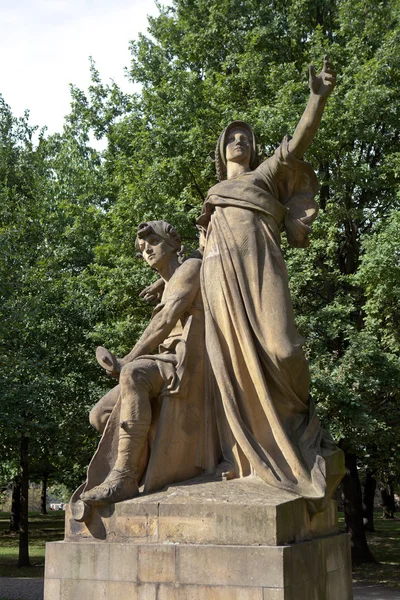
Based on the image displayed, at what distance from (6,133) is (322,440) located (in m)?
20.9

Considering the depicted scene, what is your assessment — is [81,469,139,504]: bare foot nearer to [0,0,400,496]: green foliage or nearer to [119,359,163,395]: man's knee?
[119,359,163,395]: man's knee

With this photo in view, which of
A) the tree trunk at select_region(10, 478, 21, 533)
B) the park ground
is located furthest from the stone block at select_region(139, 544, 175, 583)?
the tree trunk at select_region(10, 478, 21, 533)

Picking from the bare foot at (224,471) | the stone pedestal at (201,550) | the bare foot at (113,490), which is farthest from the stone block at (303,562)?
the bare foot at (113,490)

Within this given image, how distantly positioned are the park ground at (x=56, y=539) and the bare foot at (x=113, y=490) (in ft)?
36.8

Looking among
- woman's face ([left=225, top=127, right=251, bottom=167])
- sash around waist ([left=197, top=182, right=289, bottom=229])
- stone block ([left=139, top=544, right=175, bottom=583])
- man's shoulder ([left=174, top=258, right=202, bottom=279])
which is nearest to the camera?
stone block ([left=139, top=544, right=175, bottom=583])

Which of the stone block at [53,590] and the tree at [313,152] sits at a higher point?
the tree at [313,152]

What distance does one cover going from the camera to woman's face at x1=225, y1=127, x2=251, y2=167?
6730mm

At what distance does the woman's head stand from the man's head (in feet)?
2.70

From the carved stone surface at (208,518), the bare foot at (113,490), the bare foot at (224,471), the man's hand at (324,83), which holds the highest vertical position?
the man's hand at (324,83)

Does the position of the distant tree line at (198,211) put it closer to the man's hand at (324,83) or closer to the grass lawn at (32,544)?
the grass lawn at (32,544)

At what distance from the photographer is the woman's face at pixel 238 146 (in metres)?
6.73

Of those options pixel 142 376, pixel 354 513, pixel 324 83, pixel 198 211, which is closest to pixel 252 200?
pixel 324 83

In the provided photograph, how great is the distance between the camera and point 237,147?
673cm

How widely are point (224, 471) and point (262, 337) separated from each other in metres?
1.11
